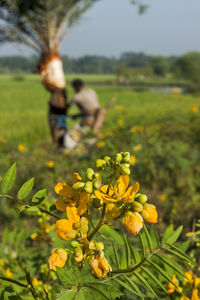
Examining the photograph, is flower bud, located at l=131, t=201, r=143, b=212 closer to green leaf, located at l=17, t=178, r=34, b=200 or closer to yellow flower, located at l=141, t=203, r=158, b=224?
yellow flower, located at l=141, t=203, r=158, b=224

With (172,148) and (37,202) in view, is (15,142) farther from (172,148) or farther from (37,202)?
(37,202)

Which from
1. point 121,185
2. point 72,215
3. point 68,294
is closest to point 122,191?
point 121,185

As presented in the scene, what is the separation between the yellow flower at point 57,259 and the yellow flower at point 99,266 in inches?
2.4

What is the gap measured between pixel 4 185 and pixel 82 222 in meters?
0.22

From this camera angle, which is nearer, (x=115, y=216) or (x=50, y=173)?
(x=115, y=216)

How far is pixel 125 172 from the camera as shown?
0.51 meters

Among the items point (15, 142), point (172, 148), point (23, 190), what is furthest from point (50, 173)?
point (15, 142)

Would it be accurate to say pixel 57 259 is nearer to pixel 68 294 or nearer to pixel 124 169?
pixel 68 294

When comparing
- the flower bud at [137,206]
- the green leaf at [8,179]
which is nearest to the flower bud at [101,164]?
the flower bud at [137,206]

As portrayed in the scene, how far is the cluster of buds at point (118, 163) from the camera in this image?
51cm

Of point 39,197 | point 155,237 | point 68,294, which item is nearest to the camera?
point 68,294

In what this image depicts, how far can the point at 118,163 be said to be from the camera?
524 mm

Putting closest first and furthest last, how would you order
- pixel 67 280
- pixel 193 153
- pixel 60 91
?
pixel 67 280 → pixel 193 153 → pixel 60 91

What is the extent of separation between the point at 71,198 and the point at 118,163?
0.43 ft
